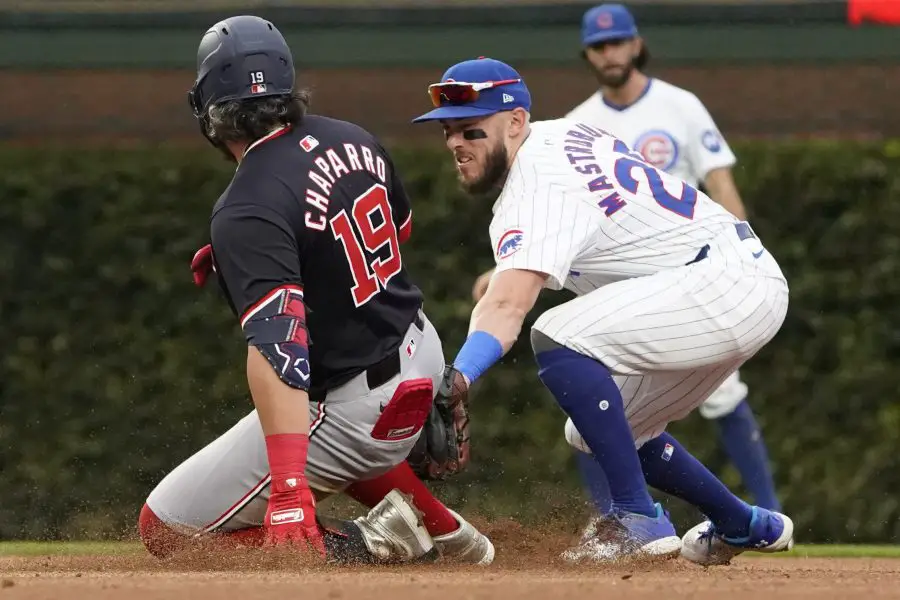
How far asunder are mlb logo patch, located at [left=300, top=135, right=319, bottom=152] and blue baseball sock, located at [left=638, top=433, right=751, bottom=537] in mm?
1664

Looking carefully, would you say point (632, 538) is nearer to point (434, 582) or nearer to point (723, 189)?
point (434, 582)

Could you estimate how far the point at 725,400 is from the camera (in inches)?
293

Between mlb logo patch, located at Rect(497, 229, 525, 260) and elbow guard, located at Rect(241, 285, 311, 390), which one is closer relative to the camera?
elbow guard, located at Rect(241, 285, 311, 390)

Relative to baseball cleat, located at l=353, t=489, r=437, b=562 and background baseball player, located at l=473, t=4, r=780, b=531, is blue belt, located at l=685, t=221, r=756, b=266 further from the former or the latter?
background baseball player, located at l=473, t=4, r=780, b=531

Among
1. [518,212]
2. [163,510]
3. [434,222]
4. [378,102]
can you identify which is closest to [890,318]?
[434,222]

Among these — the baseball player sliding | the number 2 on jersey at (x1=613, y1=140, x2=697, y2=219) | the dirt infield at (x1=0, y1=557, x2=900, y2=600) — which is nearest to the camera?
the dirt infield at (x1=0, y1=557, x2=900, y2=600)

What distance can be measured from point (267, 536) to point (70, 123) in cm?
460

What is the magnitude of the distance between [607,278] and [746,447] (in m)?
2.29

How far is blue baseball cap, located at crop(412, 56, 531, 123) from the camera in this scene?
538 centimetres

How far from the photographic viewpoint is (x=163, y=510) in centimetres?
527

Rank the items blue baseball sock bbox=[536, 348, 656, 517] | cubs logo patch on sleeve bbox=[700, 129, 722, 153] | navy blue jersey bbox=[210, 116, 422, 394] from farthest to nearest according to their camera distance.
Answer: cubs logo patch on sleeve bbox=[700, 129, 722, 153], blue baseball sock bbox=[536, 348, 656, 517], navy blue jersey bbox=[210, 116, 422, 394]

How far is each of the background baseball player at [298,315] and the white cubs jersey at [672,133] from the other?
2.42 metres

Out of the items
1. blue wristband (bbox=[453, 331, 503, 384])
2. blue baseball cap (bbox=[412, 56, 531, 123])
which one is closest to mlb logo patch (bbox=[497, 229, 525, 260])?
blue wristband (bbox=[453, 331, 503, 384])

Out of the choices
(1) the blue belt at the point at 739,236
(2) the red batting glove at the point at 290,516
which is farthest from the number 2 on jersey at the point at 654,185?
(2) the red batting glove at the point at 290,516
